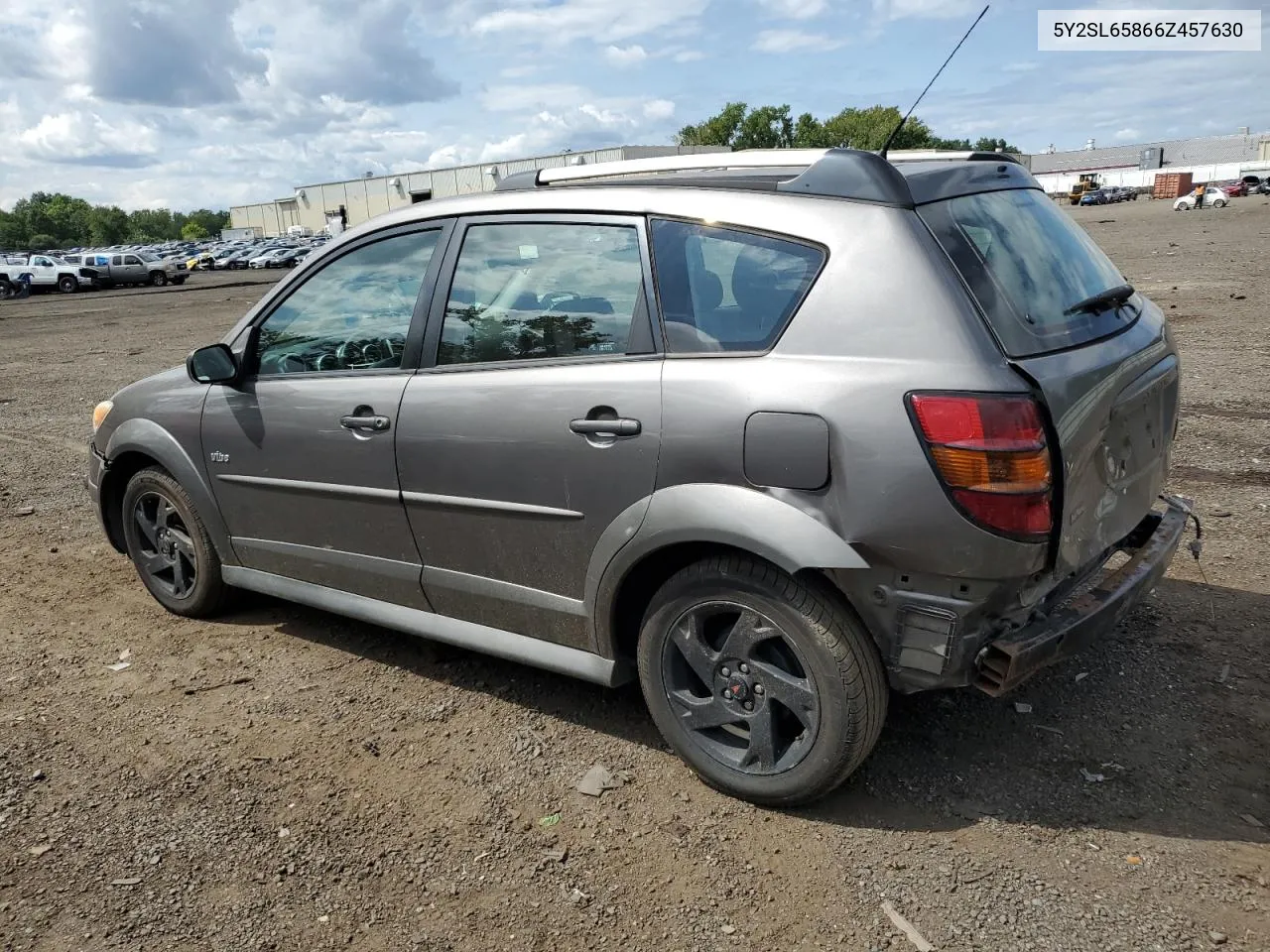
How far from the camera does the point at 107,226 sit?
511 ft

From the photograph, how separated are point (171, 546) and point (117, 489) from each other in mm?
514

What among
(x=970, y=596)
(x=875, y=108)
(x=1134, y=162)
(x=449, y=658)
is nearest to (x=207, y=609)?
(x=449, y=658)

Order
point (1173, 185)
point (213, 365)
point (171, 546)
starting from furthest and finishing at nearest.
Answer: point (1173, 185)
point (171, 546)
point (213, 365)

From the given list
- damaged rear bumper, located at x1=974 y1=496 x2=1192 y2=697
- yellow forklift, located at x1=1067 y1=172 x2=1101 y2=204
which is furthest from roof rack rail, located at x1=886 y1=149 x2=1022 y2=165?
yellow forklift, located at x1=1067 y1=172 x2=1101 y2=204

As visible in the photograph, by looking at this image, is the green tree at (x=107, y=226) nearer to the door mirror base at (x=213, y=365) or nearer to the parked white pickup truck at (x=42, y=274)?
the parked white pickup truck at (x=42, y=274)

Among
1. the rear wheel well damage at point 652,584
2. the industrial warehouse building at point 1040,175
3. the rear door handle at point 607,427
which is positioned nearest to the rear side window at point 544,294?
the rear door handle at point 607,427

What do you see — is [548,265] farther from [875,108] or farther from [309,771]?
[875,108]

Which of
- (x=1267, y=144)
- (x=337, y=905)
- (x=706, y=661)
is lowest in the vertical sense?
(x=337, y=905)

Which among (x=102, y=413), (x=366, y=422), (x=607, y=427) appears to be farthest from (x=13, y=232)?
(x=607, y=427)

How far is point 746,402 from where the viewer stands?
2.74 metres

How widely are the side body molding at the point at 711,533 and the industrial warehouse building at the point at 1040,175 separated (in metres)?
65.7

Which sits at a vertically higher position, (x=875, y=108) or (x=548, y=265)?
(x=875, y=108)

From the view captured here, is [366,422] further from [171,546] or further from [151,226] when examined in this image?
[151,226]

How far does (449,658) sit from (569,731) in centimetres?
87
